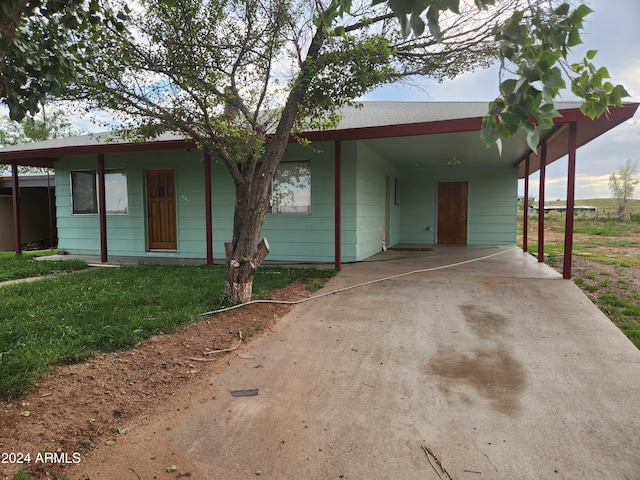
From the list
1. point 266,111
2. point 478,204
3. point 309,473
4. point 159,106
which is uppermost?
point 266,111

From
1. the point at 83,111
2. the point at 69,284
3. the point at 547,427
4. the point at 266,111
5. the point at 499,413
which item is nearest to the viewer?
the point at 547,427

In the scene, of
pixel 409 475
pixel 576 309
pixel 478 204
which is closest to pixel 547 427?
pixel 409 475

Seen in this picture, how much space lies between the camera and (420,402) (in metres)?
2.30

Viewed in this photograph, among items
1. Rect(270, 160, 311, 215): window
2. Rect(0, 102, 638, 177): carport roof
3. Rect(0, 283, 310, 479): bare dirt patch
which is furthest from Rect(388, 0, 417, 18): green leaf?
Rect(270, 160, 311, 215): window

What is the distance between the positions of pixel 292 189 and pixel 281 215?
1.87 feet

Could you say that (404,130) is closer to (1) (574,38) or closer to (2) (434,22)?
(1) (574,38)

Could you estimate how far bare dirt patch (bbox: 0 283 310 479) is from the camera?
1796mm

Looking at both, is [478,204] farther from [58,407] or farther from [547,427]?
[58,407]

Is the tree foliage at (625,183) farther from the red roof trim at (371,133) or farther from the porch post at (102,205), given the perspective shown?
the porch post at (102,205)

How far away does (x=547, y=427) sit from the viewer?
6.64 feet

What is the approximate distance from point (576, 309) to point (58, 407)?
4.80m

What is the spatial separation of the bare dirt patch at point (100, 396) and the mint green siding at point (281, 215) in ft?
13.4

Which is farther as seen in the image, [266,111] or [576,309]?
[266,111]

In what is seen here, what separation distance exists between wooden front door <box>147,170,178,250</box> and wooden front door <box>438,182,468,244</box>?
303 inches
